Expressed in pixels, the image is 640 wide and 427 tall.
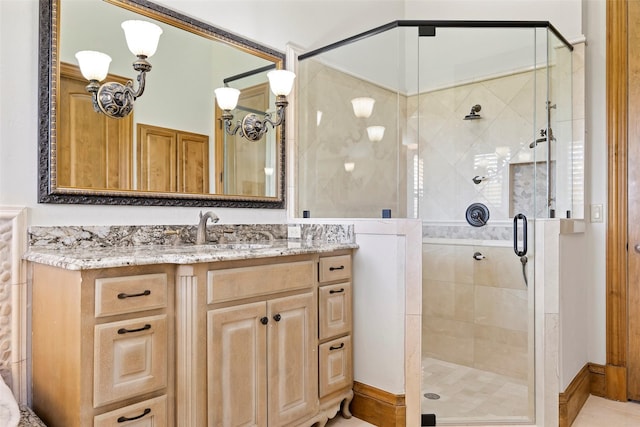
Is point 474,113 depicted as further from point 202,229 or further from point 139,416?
point 139,416

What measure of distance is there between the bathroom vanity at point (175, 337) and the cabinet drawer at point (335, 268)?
0.09m

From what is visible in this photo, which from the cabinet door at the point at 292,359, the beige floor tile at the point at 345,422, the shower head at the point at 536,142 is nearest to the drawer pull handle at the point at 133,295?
the cabinet door at the point at 292,359

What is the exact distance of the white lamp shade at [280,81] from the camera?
228 centimetres

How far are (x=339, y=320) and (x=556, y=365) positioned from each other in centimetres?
112

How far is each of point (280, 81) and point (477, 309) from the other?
179 centimetres

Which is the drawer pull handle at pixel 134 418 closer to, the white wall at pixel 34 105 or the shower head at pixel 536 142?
the white wall at pixel 34 105

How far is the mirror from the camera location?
1688mm

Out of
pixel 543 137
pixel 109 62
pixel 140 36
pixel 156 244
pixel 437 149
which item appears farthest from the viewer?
pixel 437 149

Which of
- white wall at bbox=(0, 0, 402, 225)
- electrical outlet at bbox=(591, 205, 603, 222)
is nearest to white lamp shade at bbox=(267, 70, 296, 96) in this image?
white wall at bbox=(0, 0, 402, 225)

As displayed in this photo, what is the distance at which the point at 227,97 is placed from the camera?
7.52 feet

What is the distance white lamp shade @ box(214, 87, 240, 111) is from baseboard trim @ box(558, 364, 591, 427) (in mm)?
2302

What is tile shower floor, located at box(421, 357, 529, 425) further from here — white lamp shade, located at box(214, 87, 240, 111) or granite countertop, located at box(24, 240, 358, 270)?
white lamp shade, located at box(214, 87, 240, 111)

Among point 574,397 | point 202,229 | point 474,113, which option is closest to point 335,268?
point 202,229

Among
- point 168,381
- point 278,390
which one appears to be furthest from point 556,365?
point 168,381
